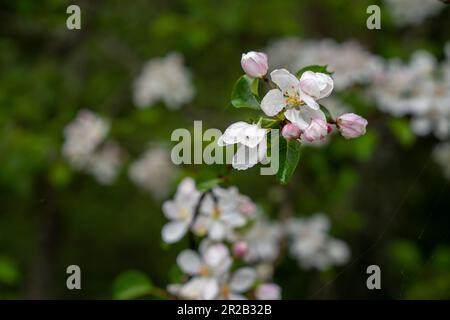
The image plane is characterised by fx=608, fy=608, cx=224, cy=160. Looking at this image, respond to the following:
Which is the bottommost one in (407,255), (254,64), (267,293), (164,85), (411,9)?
(407,255)

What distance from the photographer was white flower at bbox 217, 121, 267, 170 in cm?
95

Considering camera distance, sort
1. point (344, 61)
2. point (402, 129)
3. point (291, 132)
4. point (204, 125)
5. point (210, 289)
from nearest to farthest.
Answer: point (291, 132)
point (210, 289)
point (402, 129)
point (344, 61)
point (204, 125)

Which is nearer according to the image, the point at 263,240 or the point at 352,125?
the point at 352,125

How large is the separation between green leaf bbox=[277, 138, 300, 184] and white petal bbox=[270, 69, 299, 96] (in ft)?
0.29

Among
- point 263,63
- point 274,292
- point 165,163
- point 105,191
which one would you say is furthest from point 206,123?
point 263,63

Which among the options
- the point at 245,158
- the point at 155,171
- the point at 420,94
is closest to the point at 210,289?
the point at 245,158

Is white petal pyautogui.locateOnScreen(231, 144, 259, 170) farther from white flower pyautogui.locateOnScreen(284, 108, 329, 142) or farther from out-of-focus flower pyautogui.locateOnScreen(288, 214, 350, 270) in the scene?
out-of-focus flower pyautogui.locateOnScreen(288, 214, 350, 270)

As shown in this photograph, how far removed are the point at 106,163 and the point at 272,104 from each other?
1.63 meters

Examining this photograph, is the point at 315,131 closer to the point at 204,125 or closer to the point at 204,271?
the point at 204,271

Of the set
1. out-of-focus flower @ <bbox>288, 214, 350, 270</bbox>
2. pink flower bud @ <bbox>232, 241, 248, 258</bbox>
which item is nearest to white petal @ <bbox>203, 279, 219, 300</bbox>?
pink flower bud @ <bbox>232, 241, 248, 258</bbox>

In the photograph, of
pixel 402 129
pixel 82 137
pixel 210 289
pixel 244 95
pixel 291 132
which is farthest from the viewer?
pixel 82 137

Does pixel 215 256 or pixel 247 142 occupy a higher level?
pixel 247 142

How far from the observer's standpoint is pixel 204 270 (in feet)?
4.24

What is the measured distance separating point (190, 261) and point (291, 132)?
49 centimetres
